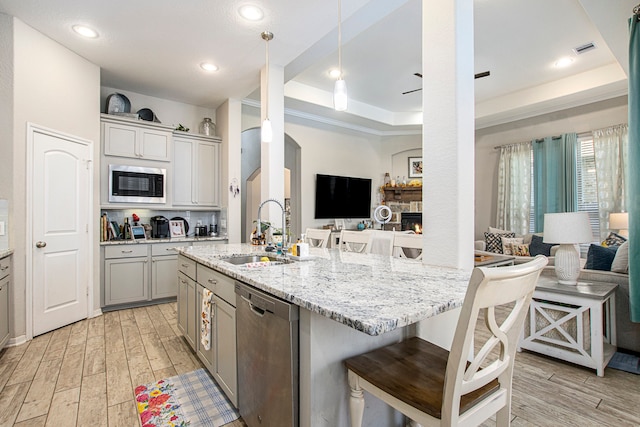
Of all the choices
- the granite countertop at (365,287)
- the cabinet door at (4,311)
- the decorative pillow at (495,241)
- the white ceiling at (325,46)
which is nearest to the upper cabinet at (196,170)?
the white ceiling at (325,46)

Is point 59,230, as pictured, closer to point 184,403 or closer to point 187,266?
point 187,266

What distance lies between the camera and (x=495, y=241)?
534 centimetres

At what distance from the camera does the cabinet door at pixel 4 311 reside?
2559 millimetres

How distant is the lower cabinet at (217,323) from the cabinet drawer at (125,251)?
5.72ft

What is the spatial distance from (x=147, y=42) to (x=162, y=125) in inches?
50.4

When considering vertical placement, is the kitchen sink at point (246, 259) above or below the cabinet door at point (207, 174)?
below

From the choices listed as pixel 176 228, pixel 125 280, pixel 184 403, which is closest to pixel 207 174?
pixel 176 228

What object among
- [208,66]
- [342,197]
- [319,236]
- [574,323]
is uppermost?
[208,66]

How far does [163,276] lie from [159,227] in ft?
2.21

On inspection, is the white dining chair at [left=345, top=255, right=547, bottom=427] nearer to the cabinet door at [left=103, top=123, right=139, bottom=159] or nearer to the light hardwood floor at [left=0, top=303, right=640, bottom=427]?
the light hardwood floor at [left=0, top=303, right=640, bottom=427]

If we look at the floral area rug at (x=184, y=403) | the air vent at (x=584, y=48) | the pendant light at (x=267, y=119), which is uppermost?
the air vent at (x=584, y=48)

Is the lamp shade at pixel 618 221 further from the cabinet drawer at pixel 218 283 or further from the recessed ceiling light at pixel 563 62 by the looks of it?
the cabinet drawer at pixel 218 283

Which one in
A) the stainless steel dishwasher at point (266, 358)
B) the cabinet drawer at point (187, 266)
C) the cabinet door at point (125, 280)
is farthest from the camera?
the cabinet door at point (125, 280)

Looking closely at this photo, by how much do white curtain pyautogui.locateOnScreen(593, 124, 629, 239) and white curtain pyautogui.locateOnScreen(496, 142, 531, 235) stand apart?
3.17 ft
